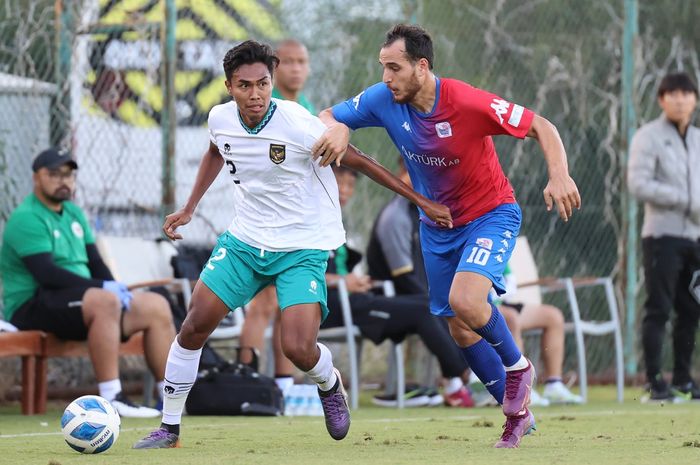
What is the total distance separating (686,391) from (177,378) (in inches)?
234

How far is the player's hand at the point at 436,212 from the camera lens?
6887mm

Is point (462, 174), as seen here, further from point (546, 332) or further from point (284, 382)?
point (546, 332)

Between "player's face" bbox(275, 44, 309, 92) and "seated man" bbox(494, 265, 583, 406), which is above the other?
"player's face" bbox(275, 44, 309, 92)

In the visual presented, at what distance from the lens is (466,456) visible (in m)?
6.02

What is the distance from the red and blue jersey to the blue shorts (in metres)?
0.06

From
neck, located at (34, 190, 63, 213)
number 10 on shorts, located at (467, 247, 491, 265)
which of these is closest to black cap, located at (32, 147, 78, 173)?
neck, located at (34, 190, 63, 213)

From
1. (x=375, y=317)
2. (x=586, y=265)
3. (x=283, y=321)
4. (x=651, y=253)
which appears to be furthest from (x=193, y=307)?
(x=586, y=265)

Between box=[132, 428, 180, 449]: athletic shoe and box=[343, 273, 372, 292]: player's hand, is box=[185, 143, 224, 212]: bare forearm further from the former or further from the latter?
box=[343, 273, 372, 292]: player's hand

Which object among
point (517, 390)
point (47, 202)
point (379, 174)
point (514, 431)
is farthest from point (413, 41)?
point (47, 202)

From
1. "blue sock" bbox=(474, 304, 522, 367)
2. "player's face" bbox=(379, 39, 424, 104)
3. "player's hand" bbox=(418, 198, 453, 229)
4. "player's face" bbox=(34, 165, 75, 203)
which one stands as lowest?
"blue sock" bbox=(474, 304, 522, 367)

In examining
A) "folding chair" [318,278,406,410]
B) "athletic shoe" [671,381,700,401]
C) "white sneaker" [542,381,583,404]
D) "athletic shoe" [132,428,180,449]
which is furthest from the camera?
"athletic shoe" [671,381,700,401]

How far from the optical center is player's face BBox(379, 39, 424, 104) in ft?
22.2

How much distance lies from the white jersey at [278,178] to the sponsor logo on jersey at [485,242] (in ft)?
2.28

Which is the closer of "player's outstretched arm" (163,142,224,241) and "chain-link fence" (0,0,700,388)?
"player's outstretched arm" (163,142,224,241)
